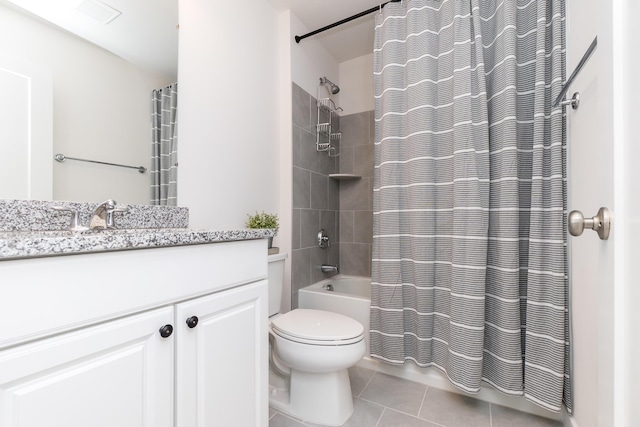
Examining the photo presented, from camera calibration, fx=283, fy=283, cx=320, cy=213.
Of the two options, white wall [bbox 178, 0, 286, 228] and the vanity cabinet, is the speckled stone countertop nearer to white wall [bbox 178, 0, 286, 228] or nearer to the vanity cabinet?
the vanity cabinet

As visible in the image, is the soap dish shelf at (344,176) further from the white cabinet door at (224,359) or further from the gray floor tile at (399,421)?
the gray floor tile at (399,421)

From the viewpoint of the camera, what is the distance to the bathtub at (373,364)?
1.44 metres

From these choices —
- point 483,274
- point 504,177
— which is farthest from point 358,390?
point 504,177

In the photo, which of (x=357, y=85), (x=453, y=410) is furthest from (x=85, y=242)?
(x=357, y=85)

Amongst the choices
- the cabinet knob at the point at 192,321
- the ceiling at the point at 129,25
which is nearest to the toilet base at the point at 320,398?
the cabinet knob at the point at 192,321

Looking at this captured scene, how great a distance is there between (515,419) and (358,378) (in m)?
0.78

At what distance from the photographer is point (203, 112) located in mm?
1475

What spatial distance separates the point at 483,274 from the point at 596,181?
59cm

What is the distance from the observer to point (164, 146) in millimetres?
1299

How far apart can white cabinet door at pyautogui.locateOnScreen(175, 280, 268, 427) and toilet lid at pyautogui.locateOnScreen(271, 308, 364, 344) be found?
30 cm

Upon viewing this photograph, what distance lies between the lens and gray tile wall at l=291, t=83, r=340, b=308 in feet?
6.53

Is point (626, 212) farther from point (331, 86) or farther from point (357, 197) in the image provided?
point (331, 86)

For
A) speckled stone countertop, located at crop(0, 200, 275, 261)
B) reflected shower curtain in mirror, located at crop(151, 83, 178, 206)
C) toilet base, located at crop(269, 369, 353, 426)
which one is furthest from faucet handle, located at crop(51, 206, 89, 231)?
toilet base, located at crop(269, 369, 353, 426)

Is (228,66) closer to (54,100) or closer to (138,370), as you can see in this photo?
(54,100)
